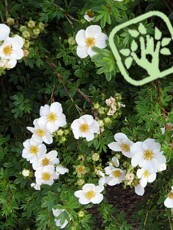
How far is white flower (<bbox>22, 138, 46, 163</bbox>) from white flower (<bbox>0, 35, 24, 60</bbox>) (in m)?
0.37

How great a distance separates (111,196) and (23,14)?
1255 millimetres

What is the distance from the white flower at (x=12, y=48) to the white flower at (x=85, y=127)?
1.05 feet

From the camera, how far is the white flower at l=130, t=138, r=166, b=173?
1.99 metres

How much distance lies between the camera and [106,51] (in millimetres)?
1907

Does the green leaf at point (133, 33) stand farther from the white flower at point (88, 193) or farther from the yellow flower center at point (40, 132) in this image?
the white flower at point (88, 193)

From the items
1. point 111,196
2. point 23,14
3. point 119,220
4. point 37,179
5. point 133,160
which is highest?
point 23,14

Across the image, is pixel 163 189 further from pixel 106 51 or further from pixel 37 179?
pixel 106 51

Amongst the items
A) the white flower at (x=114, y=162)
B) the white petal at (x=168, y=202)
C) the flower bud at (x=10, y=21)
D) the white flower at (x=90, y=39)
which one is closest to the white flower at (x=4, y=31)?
the flower bud at (x=10, y=21)

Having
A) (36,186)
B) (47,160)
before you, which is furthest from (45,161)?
(36,186)

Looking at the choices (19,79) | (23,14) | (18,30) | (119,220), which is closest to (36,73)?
(19,79)

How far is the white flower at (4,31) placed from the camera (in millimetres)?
1930

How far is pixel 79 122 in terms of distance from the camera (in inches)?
83.4

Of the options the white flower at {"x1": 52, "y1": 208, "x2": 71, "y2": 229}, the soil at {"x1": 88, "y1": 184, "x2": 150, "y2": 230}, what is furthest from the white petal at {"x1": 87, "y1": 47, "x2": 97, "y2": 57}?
the soil at {"x1": 88, "y1": 184, "x2": 150, "y2": 230}

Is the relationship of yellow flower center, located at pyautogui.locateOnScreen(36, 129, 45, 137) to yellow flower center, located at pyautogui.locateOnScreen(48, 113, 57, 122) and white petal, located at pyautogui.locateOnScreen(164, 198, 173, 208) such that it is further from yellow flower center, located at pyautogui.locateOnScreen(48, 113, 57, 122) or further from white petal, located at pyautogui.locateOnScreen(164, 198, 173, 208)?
white petal, located at pyautogui.locateOnScreen(164, 198, 173, 208)
